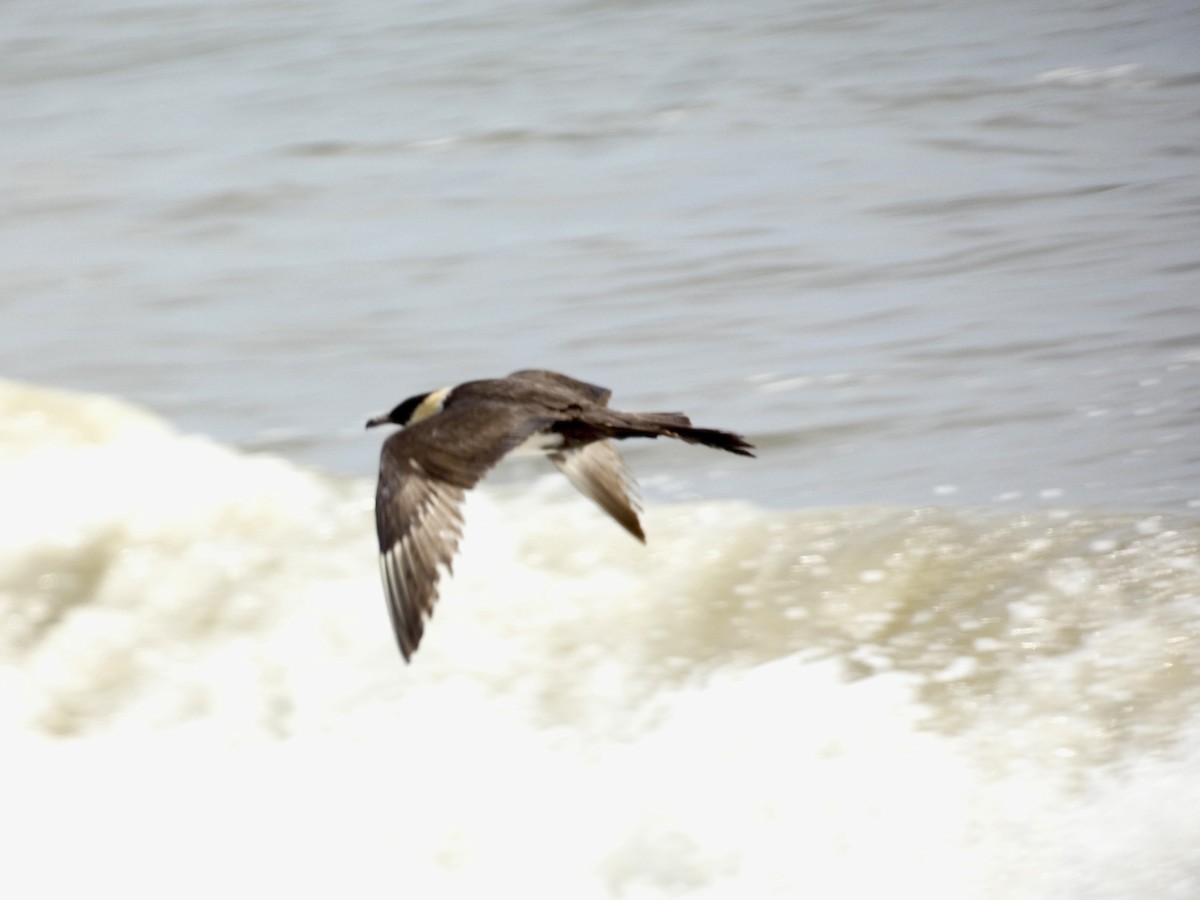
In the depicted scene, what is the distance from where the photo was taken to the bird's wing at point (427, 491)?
14.8ft

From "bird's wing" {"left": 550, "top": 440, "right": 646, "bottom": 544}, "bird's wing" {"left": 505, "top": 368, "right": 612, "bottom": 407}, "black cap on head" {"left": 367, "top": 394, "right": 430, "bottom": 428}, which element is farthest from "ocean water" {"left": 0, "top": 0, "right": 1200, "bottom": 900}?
"bird's wing" {"left": 505, "top": 368, "right": 612, "bottom": 407}

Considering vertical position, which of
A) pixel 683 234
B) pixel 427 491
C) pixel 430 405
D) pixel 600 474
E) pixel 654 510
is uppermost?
pixel 427 491

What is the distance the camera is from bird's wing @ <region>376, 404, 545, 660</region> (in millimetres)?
4520

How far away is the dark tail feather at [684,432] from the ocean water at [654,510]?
1150mm

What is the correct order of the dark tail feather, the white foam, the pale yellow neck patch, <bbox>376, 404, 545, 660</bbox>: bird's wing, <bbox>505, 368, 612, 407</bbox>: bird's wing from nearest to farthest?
<bbox>376, 404, 545, 660</bbox>: bird's wing < the dark tail feather < the white foam < <bbox>505, 368, 612, 407</bbox>: bird's wing < the pale yellow neck patch

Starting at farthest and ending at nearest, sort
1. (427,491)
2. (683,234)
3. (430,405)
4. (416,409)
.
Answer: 1. (683,234)
2. (416,409)
3. (430,405)
4. (427,491)

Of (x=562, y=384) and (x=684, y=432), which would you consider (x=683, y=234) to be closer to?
(x=562, y=384)

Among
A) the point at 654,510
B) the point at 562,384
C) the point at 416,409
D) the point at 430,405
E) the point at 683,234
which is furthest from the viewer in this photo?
the point at 683,234

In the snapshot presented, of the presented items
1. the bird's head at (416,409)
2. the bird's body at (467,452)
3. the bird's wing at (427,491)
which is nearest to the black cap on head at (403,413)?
the bird's head at (416,409)

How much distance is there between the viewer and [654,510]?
7.17 m

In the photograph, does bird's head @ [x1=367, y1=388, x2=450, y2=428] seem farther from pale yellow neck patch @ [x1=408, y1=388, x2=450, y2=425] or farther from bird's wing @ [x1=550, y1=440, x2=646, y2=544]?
bird's wing @ [x1=550, y1=440, x2=646, y2=544]

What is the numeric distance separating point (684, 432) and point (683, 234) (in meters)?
6.30

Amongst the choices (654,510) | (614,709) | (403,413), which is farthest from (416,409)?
(654,510)

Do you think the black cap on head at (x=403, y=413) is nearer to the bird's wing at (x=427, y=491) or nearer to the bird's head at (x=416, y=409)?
the bird's head at (x=416, y=409)
